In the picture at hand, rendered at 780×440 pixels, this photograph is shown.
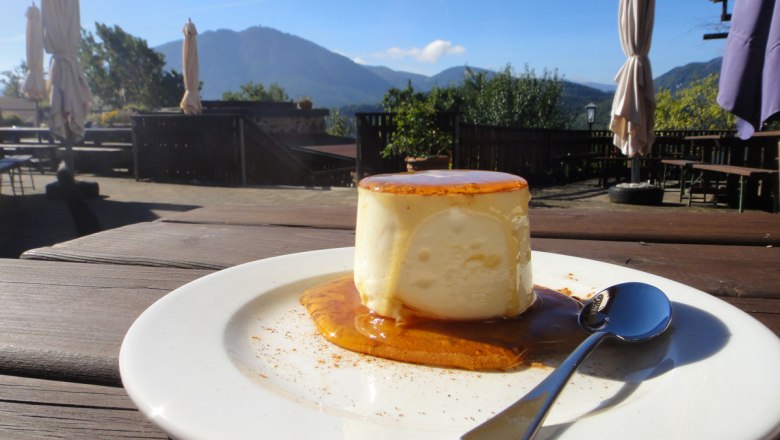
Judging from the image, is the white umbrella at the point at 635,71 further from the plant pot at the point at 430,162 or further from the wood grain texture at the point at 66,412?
the wood grain texture at the point at 66,412

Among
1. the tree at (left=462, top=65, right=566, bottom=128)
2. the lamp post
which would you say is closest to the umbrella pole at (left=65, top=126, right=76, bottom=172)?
the lamp post

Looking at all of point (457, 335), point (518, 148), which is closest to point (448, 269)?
point (457, 335)

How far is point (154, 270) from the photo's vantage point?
4.45ft

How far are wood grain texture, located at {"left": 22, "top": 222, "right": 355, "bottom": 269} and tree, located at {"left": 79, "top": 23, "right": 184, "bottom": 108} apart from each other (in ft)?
218

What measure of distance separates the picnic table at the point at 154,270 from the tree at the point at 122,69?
66.5 m

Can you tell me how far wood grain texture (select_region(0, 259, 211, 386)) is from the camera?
0.82 meters

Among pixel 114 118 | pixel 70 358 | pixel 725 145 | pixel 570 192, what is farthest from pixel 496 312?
pixel 114 118

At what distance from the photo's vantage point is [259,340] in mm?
865

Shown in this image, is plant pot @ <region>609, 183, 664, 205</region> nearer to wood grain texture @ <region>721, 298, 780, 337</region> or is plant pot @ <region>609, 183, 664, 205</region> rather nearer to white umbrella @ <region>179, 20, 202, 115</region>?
wood grain texture @ <region>721, 298, 780, 337</region>

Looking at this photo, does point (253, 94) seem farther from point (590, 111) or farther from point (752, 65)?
point (752, 65)

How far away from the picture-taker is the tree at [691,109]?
2677cm

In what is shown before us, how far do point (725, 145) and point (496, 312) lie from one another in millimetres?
12023

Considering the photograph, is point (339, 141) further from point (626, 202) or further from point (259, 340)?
point (259, 340)

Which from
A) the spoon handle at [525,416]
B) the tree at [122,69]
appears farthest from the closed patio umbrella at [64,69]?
the tree at [122,69]
